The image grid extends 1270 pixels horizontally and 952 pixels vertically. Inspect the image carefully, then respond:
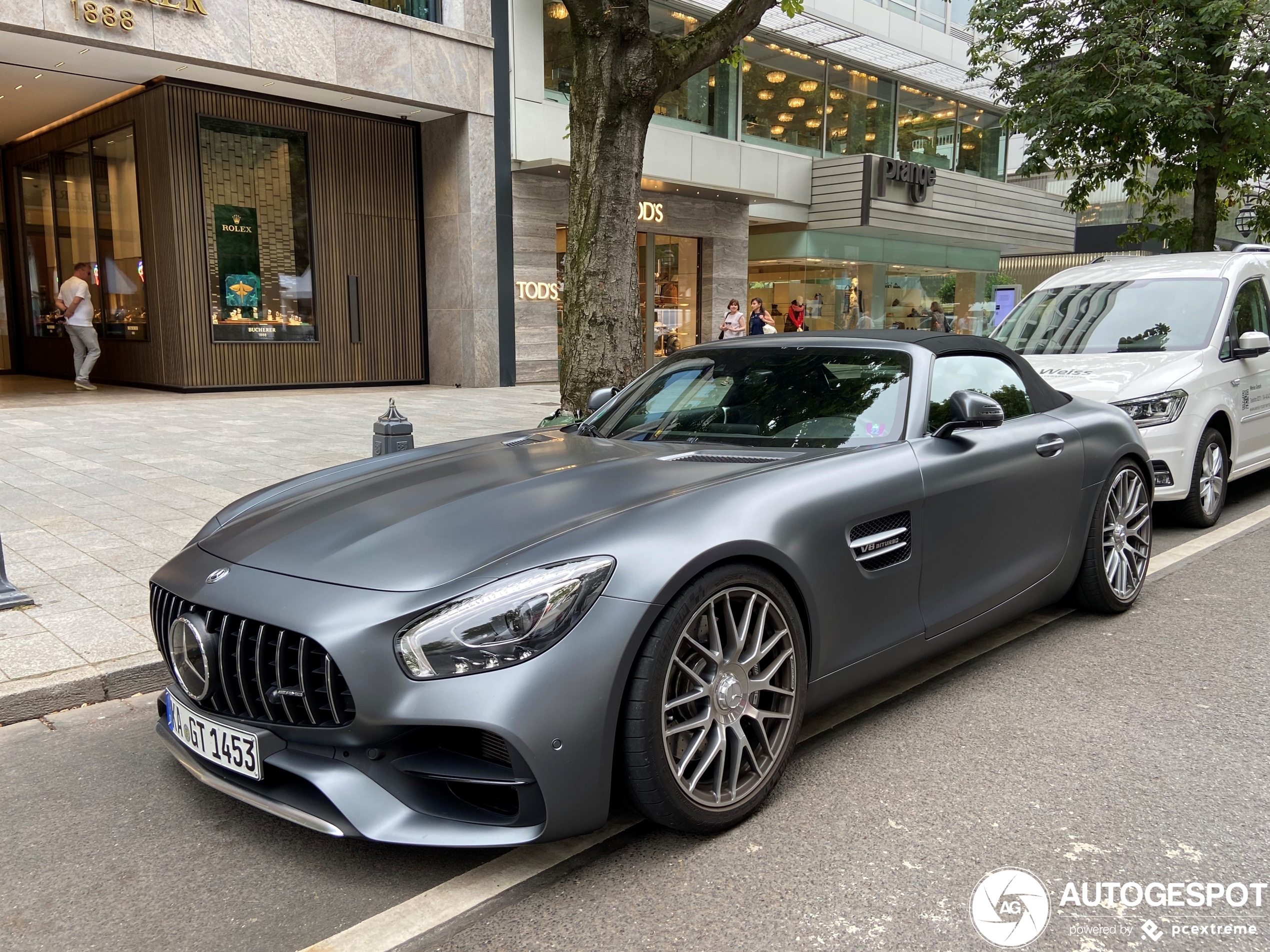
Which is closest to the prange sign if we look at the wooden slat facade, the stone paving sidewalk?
the wooden slat facade

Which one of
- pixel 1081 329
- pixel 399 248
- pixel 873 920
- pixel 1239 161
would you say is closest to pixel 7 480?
pixel 873 920

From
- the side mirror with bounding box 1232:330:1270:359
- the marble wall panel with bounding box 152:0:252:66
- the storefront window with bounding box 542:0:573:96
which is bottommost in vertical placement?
the side mirror with bounding box 1232:330:1270:359

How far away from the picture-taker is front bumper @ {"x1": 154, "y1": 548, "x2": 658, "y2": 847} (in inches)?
90.1

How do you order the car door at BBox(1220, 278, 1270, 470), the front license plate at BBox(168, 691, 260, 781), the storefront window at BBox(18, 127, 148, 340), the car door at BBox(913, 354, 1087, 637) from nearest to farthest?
the front license plate at BBox(168, 691, 260, 781), the car door at BBox(913, 354, 1087, 637), the car door at BBox(1220, 278, 1270, 470), the storefront window at BBox(18, 127, 148, 340)

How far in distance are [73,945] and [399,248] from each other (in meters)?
17.0

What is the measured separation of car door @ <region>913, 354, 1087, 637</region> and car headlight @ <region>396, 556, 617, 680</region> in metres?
1.48

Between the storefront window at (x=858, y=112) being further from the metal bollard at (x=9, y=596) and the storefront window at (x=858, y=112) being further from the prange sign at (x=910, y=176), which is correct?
the metal bollard at (x=9, y=596)

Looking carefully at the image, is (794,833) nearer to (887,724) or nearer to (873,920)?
(873,920)

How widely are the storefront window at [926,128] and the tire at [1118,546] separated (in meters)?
24.6

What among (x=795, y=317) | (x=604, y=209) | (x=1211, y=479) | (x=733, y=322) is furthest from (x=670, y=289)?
(x=1211, y=479)

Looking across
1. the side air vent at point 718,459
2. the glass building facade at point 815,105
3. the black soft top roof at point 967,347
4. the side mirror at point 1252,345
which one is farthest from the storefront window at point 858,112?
the side air vent at point 718,459

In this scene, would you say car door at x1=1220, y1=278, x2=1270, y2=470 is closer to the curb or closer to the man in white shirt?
the curb

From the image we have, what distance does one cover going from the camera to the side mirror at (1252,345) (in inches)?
264

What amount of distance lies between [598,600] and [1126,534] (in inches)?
130
